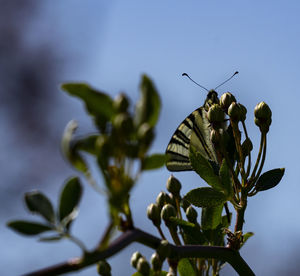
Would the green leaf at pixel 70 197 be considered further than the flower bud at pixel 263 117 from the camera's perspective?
No

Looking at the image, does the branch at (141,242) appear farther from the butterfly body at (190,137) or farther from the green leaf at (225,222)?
the butterfly body at (190,137)

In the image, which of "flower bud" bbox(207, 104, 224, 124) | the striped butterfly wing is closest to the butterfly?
the striped butterfly wing

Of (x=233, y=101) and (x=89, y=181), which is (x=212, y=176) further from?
(x=89, y=181)

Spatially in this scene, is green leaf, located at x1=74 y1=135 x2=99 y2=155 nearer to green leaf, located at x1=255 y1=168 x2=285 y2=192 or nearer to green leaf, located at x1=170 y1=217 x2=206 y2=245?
green leaf, located at x1=170 y1=217 x2=206 y2=245

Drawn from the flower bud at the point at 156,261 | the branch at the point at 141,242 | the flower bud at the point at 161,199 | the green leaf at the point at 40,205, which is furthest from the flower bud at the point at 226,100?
the green leaf at the point at 40,205

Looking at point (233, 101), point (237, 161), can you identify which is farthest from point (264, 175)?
point (233, 101)

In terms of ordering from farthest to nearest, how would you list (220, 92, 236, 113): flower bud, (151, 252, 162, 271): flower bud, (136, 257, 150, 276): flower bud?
(220, 92, 236, 113): flower bud
(136, 257, 150, 276): flower bud
(151, 252, 162, 271): flower bud
